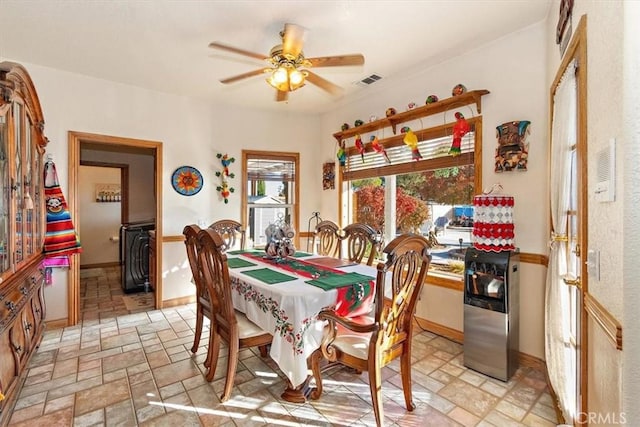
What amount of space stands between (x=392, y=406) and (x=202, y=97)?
13.2ft

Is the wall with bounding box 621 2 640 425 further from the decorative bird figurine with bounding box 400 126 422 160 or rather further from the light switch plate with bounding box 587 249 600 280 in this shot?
the decorative bird figurine with bounding box 400 126 422 160

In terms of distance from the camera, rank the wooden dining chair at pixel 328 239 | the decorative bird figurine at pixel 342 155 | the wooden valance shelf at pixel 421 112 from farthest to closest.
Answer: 1. the decorative bird figurine at pixel 342 155
2. the wooden dining chair at pixel 328 239
3. the wooden valance shelf at pixel 421 112

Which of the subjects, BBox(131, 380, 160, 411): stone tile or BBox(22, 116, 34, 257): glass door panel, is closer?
BBox(131, 380, 160, 411): stone tile

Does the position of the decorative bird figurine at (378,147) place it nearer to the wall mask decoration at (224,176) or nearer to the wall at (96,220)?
the wall mask decoration at (224,176)

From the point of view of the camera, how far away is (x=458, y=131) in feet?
9.36

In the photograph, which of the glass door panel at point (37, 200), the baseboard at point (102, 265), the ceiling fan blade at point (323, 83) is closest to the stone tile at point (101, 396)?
the glass door panel at point (37, 200)

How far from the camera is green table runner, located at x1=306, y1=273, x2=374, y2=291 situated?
1953 millimetres

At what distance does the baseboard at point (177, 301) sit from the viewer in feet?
13.0

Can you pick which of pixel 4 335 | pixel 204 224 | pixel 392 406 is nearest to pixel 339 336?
pixel 392 406

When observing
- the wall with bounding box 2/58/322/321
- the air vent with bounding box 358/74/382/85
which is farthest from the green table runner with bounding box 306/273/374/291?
the wall with bounding box 2/58/322/321

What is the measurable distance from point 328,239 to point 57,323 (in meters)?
3.02

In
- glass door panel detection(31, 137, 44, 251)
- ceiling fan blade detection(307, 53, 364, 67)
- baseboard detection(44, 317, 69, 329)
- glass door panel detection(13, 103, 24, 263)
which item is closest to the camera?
glass door panel detection(13, 103, 24, 263)

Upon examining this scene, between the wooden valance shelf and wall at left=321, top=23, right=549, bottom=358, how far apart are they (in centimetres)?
7

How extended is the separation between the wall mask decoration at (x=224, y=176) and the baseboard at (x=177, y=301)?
54.8 inches
